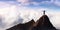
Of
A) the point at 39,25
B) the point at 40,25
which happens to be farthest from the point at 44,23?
the point at 39,25

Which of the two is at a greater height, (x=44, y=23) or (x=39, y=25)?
(x=44, y=23)

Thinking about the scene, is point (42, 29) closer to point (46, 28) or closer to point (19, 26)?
point (46, 28)

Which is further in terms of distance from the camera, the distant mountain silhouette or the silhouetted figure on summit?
the silhouetted figure on summit

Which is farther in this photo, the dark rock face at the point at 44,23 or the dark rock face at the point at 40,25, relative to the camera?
the dark rock face at the point at 44,23

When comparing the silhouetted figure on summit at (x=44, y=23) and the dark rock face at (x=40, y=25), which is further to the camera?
the silhouetted figure on summit at (x=44, y=23)

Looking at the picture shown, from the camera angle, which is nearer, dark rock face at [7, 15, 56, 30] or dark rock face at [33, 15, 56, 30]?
dark rock face at [7, 15, 56, 30]

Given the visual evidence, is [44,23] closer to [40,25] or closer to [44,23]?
[44,23]

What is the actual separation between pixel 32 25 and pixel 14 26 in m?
2.09

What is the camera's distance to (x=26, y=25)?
98.2ft

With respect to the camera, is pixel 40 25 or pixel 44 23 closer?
pixel 40 25

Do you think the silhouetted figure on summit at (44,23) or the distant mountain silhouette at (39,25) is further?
the silhouetted figure on summit at (44,23)

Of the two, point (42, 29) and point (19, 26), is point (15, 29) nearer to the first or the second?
point (19, 26)

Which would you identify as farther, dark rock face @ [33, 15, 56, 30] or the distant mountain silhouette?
dark rock face @ [33, 15, 56, 30]

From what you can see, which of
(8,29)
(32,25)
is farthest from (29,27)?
(8,29)
